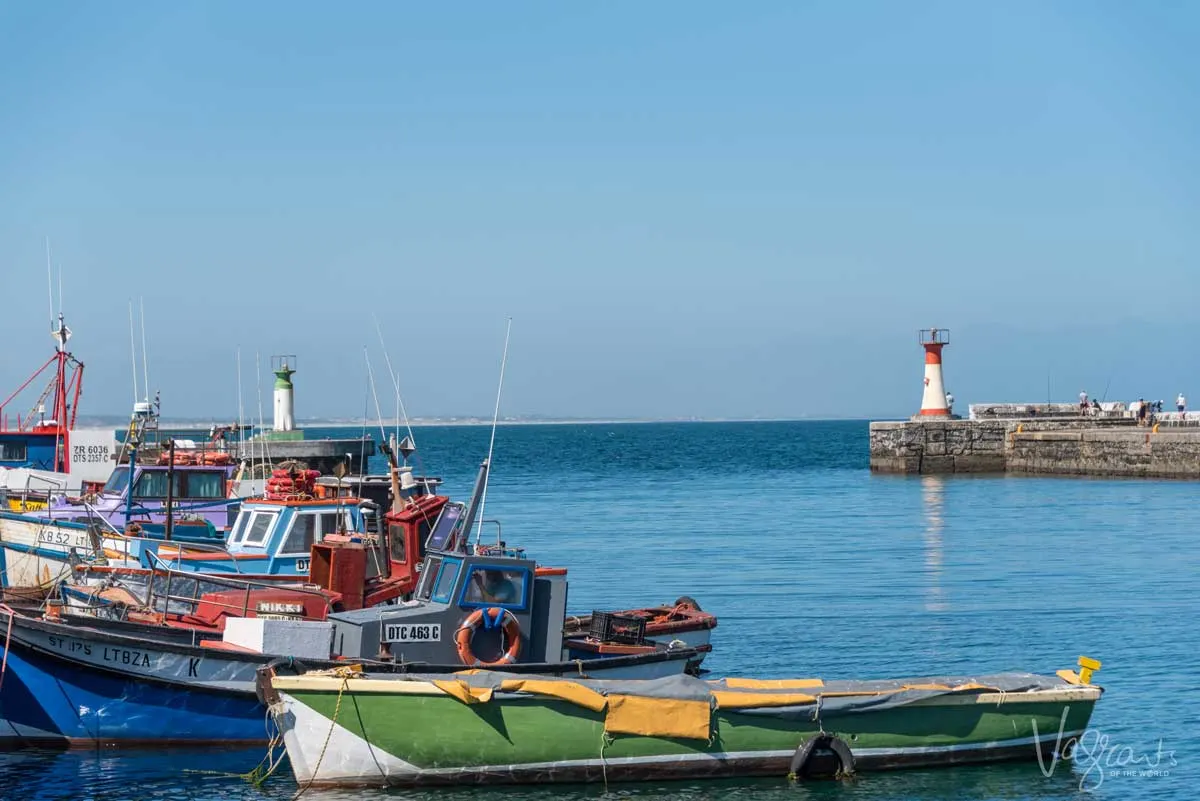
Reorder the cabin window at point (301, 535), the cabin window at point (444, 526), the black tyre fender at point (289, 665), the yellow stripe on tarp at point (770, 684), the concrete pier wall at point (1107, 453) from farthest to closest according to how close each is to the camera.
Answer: the concrete pier wall at point (1107, 453)
the cabin window at point (301, 535)
the cabin window at point (444, 526)
the yellow stripe on tarp at point (770, 684)
the black tyre fender at point (289, 665)

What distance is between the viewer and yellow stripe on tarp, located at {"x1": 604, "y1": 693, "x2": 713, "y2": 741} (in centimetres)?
1492

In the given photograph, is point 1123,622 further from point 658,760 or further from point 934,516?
Result: point 934,516

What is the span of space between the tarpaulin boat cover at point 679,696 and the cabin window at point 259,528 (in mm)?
7014

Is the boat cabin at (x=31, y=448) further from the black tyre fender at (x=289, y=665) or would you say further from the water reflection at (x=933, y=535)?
the black tyre fender at (x=289, y=665)

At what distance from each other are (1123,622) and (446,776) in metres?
15.2

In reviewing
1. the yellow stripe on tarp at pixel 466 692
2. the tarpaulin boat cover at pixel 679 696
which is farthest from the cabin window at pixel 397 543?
the yellow stripe on tarp at pixel 466 692

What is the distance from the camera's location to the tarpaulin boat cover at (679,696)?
14.7 meters

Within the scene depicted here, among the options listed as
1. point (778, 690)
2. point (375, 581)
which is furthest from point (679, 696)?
point (375, 581)

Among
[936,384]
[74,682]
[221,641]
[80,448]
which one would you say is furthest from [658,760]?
[936,384]

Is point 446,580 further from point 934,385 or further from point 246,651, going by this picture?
point 934,385

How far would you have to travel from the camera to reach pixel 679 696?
15.0 metres

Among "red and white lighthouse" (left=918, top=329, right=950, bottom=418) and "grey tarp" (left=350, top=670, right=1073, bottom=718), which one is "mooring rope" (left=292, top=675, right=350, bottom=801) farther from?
"red and white lighthouse" (left=918, top=329, right=950, bottom=418)

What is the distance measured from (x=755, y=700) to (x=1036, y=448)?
187 ft

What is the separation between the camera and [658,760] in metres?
15.1
